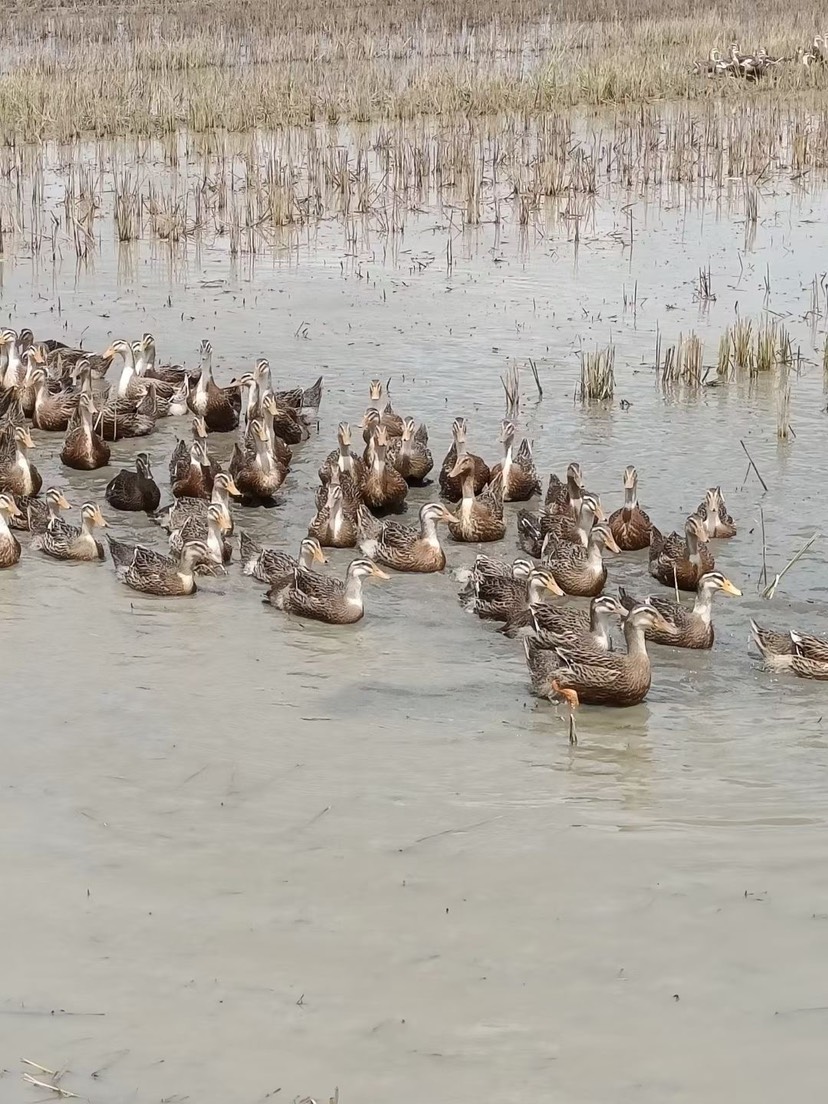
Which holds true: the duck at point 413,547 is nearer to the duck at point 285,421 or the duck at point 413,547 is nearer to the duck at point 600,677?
the duck at point 600,677

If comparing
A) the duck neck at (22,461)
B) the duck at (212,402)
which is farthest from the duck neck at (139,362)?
the duck neck at (22,461)

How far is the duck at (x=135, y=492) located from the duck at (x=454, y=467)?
6.01 feet

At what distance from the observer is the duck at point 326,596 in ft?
27.1

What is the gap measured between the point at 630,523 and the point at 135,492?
3148 millimetres

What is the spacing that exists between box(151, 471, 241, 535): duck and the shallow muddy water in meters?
0.20

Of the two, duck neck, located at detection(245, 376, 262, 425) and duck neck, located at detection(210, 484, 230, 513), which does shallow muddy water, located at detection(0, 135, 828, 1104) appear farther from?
duck neck, located at detection(245, 376, 262, 425)

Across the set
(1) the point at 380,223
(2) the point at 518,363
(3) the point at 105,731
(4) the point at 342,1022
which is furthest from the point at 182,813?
(1) the point at 380,223

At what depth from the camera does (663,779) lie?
21.0 ft

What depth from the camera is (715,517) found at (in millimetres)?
9109

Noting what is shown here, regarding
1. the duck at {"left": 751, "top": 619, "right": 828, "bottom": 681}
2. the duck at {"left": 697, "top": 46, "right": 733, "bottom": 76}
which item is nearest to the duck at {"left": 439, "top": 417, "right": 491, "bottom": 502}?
the duck at {"left": 751, "top": 619, "right": 828, "bottom": 681}

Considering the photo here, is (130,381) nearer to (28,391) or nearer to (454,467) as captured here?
(28,391)

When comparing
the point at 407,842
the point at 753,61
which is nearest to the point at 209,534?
the point at 407,842

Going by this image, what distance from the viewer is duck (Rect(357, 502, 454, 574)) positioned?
9094mm

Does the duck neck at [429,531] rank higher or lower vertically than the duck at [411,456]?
lower
